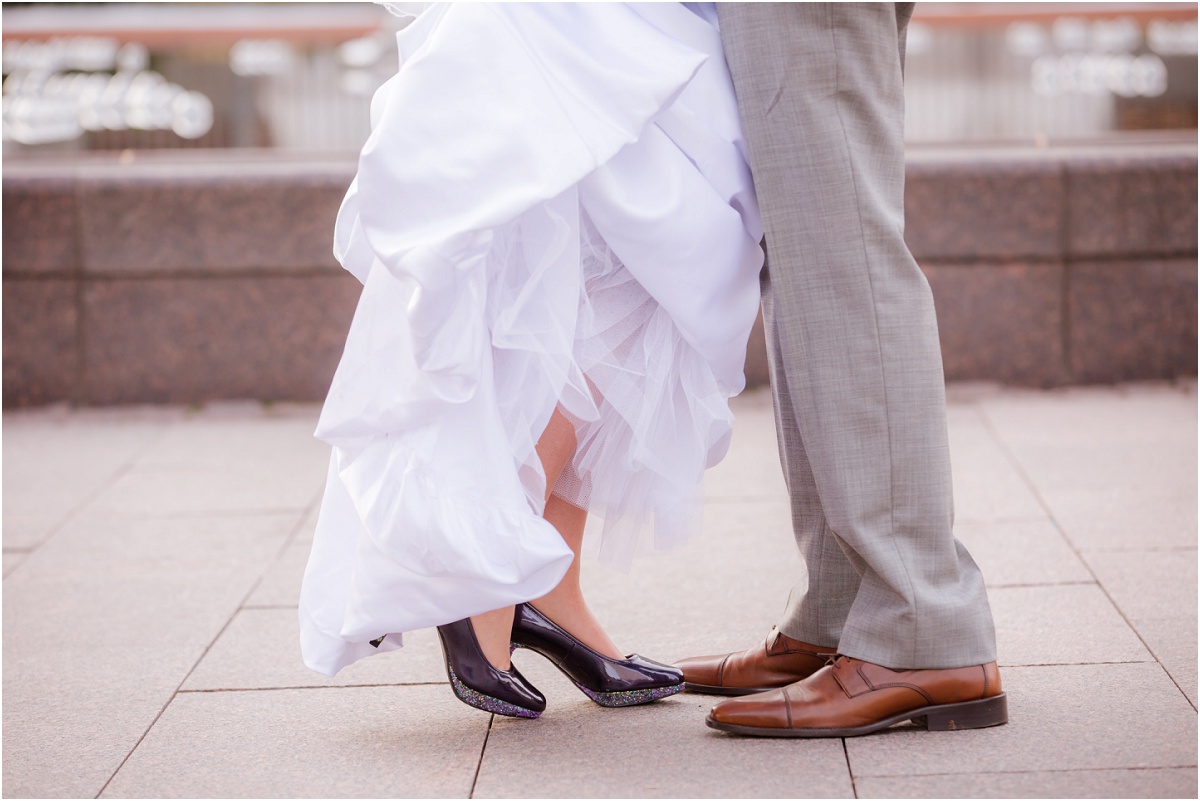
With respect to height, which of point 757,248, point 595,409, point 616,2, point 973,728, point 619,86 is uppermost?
point 616,2

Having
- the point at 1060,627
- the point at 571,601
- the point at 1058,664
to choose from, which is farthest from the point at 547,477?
the point at 1060,627

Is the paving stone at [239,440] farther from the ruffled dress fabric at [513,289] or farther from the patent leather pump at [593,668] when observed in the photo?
the ruffled dress fabric at [513,289]

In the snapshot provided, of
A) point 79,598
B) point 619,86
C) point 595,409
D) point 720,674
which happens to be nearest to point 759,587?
point 720,674

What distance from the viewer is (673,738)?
187 cm

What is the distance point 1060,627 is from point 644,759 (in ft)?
3.06

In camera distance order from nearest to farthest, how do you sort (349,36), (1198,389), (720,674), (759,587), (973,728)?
(973,728), (720,674), (759,587), (1198,389), (349,36)

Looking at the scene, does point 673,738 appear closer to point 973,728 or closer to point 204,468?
point 973,728

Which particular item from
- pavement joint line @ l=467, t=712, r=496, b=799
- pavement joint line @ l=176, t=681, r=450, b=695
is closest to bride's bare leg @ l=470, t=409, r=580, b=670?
pavement joint line @ l=467, t=712, r=496, b=799

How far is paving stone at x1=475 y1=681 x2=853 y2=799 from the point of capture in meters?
1.69

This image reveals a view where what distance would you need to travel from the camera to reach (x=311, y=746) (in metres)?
1.89

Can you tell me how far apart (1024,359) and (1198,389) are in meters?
0.57

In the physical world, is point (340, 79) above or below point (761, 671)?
above

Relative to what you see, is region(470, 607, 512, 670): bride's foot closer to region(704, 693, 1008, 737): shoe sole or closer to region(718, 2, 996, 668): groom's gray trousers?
region(704, 693, 1008, 737): shoe sole

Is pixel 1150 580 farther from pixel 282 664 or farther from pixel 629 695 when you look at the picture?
pixel 282 664
